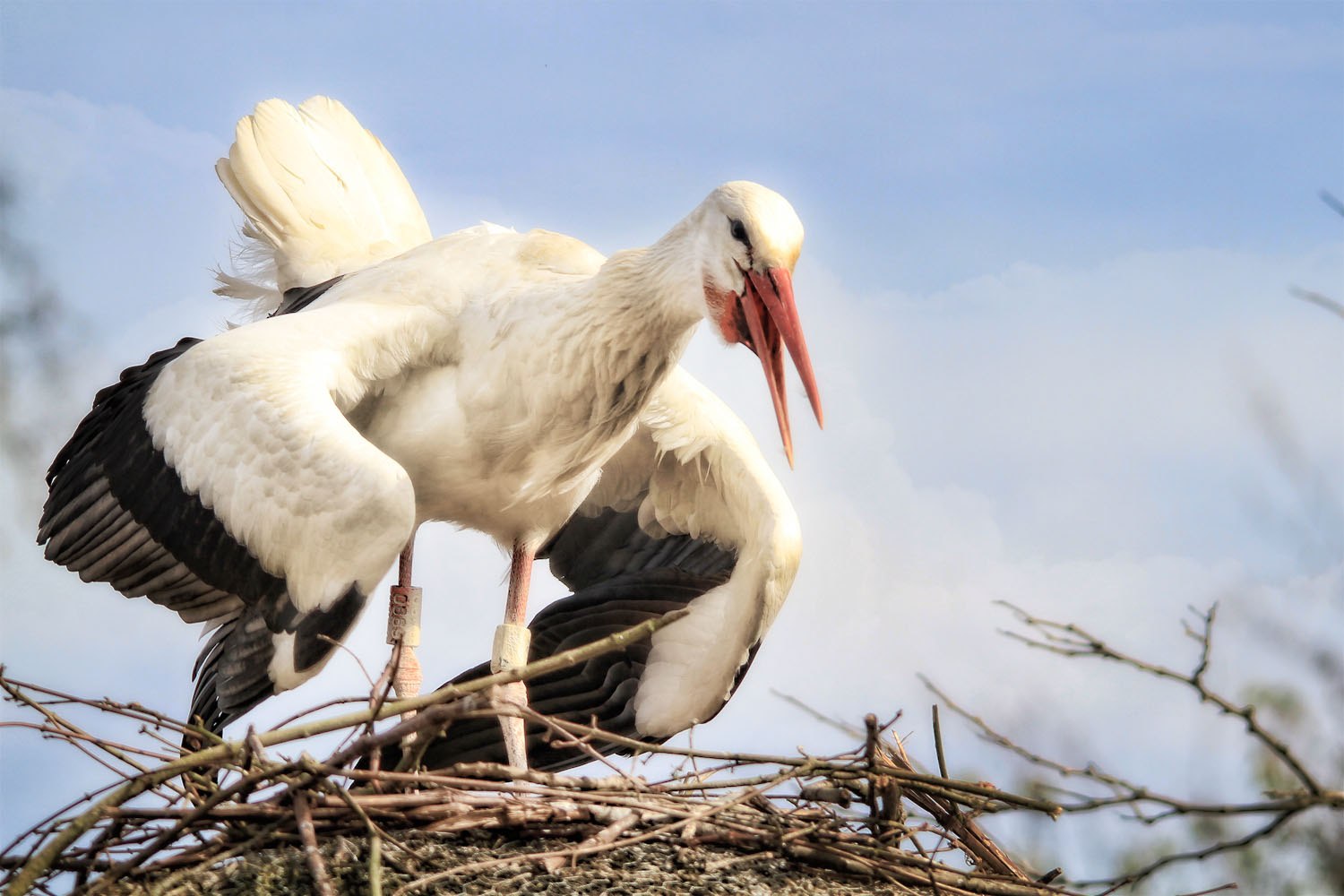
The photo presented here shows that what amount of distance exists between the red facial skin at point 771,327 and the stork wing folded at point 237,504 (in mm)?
1083

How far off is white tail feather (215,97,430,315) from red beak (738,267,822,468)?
1.95 meters

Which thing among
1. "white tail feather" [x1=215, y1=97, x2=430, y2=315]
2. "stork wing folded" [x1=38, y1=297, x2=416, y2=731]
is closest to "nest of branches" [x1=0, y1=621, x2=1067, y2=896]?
"stork wing folded" [x1=38, y1=297, x2=416, y2=731]

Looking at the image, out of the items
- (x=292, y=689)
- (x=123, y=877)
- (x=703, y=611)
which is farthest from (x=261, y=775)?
(x=703, y=611)

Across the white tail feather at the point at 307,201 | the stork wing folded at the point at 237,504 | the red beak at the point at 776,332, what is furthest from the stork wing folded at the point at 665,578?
the white tail feather at the point at 307,201

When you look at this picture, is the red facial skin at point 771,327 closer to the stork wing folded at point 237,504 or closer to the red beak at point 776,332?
the red beak at point 776,332

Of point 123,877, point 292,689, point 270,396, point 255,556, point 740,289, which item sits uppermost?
point 740,289

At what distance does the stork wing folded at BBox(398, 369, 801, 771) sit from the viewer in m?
5.51

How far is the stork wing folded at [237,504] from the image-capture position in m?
4.57

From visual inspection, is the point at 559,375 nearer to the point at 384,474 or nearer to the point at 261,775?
the point at 384,474

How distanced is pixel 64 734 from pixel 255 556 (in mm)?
950

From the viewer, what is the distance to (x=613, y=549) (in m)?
6.14

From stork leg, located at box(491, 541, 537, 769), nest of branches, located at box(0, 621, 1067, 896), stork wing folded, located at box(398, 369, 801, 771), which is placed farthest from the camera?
stork wing folded, located at box(398, 369, 801, 771)

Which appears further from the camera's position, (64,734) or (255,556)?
(255,556)

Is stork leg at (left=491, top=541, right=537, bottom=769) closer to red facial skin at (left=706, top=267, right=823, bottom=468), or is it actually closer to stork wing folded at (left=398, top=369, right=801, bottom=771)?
stork wing folded at (left=398, top=369, right=801, bottom=771)
